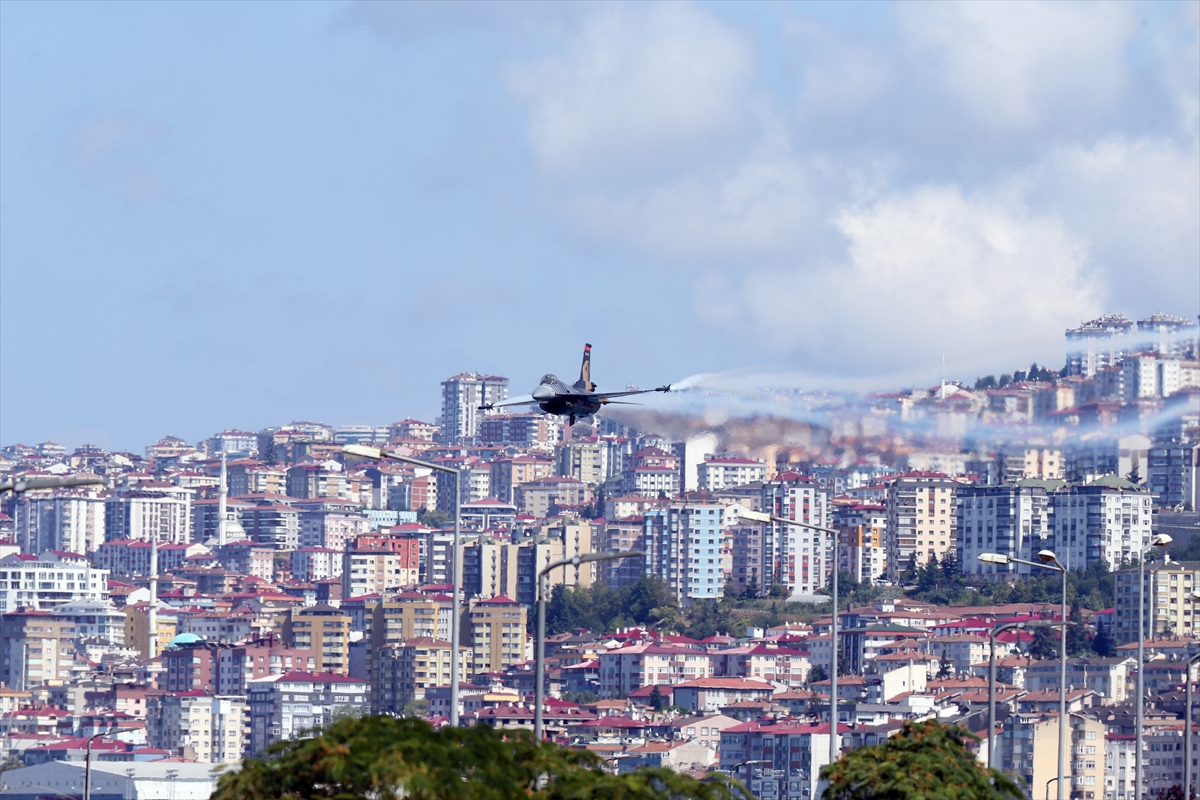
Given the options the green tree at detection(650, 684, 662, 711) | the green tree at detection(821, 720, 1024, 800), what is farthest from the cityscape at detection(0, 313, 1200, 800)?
the green tree at detection(821, 720, 1024, 800)

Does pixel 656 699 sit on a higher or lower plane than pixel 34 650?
lower

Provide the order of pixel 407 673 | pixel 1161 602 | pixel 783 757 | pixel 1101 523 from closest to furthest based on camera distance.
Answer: pixel 783 757
pixel 1161 602
pixel 407 673
pixel 1101 523

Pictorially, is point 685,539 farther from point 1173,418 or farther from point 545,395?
point 545,395

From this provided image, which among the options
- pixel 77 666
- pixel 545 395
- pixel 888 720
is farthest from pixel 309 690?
pixel 545 395

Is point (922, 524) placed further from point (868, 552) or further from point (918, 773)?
point (918, 773)

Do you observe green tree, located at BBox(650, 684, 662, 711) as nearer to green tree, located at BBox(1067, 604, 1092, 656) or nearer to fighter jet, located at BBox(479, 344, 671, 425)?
green tree, located at BBox(1067, 604, 1092, 656)

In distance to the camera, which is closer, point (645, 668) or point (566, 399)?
point (566, 399)

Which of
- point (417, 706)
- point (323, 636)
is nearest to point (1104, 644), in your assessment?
point (417, 706)

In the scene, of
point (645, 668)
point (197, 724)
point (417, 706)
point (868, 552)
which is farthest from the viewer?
point (868, 552)

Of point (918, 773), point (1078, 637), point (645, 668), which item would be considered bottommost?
point (645, 668)
